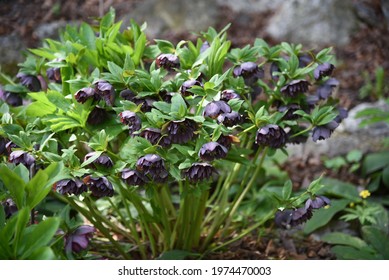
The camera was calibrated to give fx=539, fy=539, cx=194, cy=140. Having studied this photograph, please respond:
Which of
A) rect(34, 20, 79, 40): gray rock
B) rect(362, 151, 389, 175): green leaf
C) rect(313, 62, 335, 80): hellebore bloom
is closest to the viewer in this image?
rect(313, 62, 335, 80): hellebore bloom

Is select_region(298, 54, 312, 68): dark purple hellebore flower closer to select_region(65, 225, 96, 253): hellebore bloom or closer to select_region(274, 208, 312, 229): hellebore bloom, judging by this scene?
select_region(274, 208, 312, 229): hellebore bloom

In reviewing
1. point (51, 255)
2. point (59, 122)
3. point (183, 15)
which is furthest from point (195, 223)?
point (183, 15)

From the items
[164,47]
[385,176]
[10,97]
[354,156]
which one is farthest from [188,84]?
[354,156]

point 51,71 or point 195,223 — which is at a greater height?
point 51,71

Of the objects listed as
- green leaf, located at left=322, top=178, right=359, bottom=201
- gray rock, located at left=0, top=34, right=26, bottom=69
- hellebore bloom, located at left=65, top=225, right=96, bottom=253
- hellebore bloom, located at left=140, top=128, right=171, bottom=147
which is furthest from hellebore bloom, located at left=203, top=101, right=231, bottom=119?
gray rock, located at left=0, top=34, right=26, bottom=69

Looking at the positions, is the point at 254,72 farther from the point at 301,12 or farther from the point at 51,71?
the point at 301,12

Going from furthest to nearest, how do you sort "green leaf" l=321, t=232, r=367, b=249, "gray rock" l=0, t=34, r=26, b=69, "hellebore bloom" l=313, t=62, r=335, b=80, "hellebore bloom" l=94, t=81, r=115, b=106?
"gray rock" l=0, t=34, r=26, b=69
"green leaf" l=321, t=232, r=367, b=249
"hellebore bloom" l=313, t=62, r=335, b=80
"hellebore bloom" l=94, t=81, r=115, b=106
